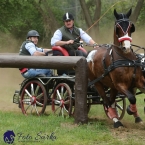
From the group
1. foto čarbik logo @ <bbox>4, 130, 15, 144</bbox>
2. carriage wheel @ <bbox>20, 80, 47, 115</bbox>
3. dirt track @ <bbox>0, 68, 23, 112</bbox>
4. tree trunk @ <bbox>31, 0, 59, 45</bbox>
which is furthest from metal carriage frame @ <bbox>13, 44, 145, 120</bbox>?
tree trunk @ <bbox>31, 0, 59, 45</bbox>

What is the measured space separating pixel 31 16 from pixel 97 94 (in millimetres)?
19440

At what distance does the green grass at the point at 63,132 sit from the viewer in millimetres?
6367

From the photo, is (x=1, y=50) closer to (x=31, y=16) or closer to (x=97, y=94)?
(x=31, y=16)

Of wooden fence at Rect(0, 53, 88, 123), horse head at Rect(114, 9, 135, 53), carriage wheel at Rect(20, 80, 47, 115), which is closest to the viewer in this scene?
horse head at Rect(114, 9, 135, 53)

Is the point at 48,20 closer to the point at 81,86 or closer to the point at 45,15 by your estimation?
the point at 45,15

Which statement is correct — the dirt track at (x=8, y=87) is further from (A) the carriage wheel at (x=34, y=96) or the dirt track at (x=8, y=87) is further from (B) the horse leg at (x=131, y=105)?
(B) the horse leg at (x=131, y=105)

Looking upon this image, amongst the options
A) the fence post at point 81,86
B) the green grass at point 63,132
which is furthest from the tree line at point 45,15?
the green grass at point 63,132

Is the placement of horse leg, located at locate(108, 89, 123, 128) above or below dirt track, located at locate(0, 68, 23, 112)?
below

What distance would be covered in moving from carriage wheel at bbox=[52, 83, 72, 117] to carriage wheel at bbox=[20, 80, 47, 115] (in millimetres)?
250

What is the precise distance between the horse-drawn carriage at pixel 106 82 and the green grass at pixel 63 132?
465mm

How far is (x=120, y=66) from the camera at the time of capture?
7461mm

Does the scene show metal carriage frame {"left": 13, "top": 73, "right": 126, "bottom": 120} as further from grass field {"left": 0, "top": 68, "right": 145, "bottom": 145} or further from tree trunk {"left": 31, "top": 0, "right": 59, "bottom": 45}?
tree trunk {"left": 31, "top": 0, "right": 59, "bottom": 45}

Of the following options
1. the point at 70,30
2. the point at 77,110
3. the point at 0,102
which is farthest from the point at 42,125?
the point at 0,102

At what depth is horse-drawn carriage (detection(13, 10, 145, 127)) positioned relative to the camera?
741cm
